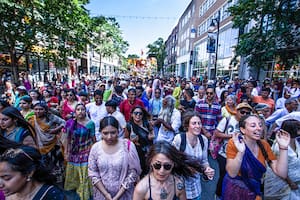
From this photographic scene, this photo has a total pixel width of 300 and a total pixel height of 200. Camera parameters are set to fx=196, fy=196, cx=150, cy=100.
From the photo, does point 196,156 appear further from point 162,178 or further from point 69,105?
point 69,105

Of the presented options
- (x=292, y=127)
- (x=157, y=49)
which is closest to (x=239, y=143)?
(x=292, y=127)

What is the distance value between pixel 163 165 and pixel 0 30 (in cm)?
1082

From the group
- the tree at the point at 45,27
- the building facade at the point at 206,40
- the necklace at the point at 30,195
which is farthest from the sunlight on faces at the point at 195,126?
the building facade at the point at 206,40

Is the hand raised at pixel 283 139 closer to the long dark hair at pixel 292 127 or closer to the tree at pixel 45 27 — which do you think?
the long dark hair at pixel 292 127

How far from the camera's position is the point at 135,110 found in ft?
10.8

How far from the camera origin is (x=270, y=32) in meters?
10.2

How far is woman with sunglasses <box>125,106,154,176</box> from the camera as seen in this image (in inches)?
126

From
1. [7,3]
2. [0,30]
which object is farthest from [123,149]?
[0,30]

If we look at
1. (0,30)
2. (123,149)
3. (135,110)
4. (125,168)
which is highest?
(0,30)

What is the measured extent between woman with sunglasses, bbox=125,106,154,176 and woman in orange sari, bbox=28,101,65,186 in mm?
1393

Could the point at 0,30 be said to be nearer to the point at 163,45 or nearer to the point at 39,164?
the point at 39,164

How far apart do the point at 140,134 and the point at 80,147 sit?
0.99 metres

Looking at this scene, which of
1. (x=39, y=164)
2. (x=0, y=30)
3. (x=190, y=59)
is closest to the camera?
(x=39, y=164)

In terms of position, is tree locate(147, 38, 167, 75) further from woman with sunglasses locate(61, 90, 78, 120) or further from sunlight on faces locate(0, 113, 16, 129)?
sunlight on faces locate(0, 113, 16, 129)
